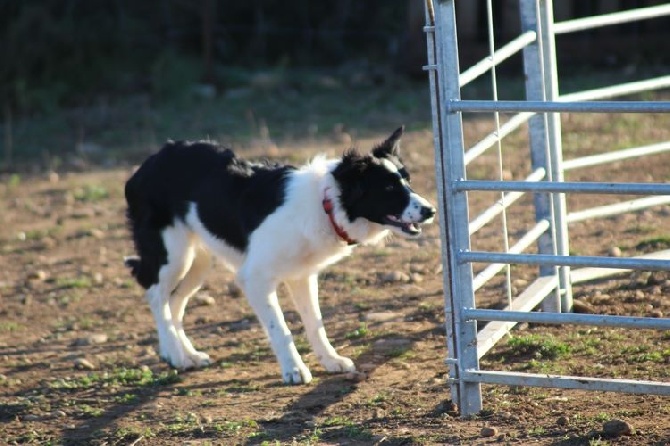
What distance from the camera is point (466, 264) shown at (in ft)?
16.3

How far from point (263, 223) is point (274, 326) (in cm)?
57

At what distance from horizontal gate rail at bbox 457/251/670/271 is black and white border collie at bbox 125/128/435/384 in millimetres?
988

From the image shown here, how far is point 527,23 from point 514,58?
879 cm

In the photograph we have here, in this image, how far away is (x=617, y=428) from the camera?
4.67m

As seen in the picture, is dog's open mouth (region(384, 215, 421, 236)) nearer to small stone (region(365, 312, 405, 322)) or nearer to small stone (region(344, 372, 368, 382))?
small stone (region(344, 372, 368, 382))

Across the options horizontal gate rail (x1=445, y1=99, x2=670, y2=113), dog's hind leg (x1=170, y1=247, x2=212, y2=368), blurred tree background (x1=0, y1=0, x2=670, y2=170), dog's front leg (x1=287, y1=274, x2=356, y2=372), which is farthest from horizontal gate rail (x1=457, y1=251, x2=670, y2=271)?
blurred tree background (x1=0, y1=0, x2=670, y2=170)

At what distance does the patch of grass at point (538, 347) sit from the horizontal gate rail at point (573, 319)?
1.05 meters

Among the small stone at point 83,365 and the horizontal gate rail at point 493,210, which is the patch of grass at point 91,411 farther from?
the horizontal gate rail at point 493,210

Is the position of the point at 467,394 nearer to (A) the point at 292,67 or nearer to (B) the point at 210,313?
(B) the point at 210,313

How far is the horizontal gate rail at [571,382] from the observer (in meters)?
4.64

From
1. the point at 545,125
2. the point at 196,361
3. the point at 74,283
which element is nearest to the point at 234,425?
the point at 196,361

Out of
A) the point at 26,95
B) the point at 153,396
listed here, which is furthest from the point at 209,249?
the point at 26,95

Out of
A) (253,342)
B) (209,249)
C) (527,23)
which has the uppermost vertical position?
(527,23)

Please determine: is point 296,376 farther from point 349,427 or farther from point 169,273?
point 169,273
